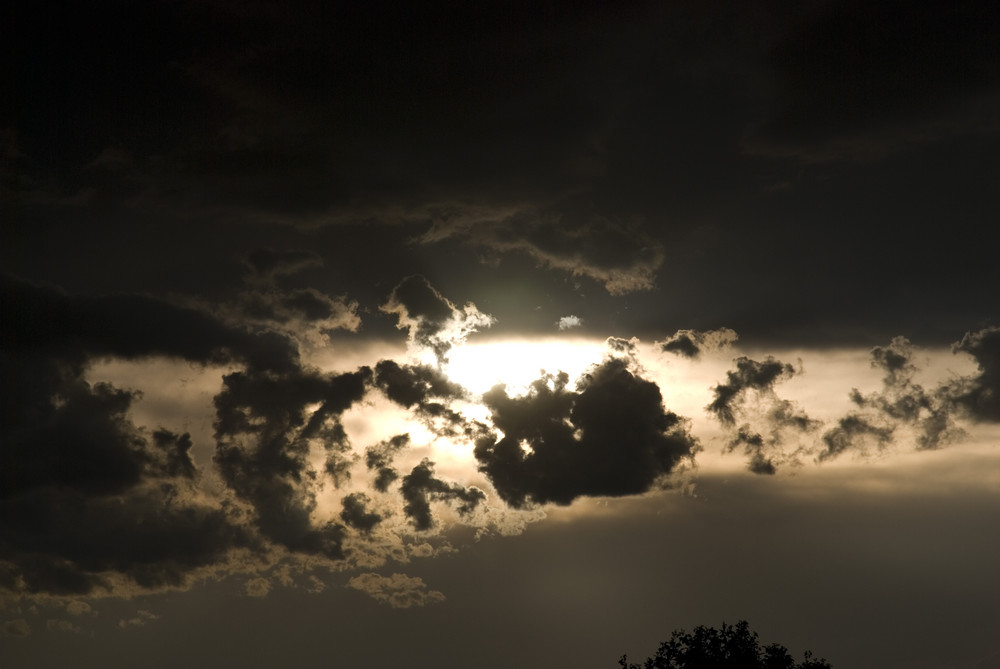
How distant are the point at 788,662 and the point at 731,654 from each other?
468cm

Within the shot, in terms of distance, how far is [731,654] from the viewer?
307ft

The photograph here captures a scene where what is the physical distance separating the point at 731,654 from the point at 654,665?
6.60m

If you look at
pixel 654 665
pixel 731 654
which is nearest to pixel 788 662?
pixel 731 654

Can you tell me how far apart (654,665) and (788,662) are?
1118cm

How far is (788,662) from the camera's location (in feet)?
303

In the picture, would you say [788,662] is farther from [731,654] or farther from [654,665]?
[654,665]

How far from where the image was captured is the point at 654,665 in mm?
94938
